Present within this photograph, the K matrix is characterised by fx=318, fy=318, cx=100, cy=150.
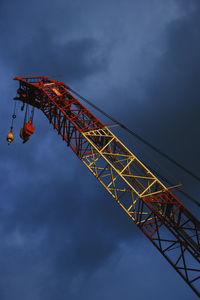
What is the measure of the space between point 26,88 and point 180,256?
22244mm

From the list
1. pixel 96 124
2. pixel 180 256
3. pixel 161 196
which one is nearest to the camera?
pixel 180 256

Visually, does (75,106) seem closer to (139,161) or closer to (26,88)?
(26,88)

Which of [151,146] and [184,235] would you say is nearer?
[184,235]

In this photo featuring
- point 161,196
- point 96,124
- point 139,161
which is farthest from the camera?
point 96,124

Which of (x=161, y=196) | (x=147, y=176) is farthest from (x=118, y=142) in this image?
(x=161, y=196)

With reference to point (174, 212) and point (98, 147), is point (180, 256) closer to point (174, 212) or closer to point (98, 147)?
point (174, 212)

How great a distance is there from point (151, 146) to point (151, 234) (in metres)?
8.45

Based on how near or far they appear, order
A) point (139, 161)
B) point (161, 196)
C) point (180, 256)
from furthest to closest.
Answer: point (139, 161)
point (161, 196)
point (180, 256)

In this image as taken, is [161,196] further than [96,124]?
No

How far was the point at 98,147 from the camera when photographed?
31297mm

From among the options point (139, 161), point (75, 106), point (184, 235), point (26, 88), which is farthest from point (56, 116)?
point (184, 235)

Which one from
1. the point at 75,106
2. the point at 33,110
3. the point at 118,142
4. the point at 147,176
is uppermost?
the point at 33,110

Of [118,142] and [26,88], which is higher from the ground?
[26,88]

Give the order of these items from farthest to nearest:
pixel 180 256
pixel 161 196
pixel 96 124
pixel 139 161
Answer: pixel 96 124 < pixel 139 161 < pixel 161 196 < pixel 180 256
